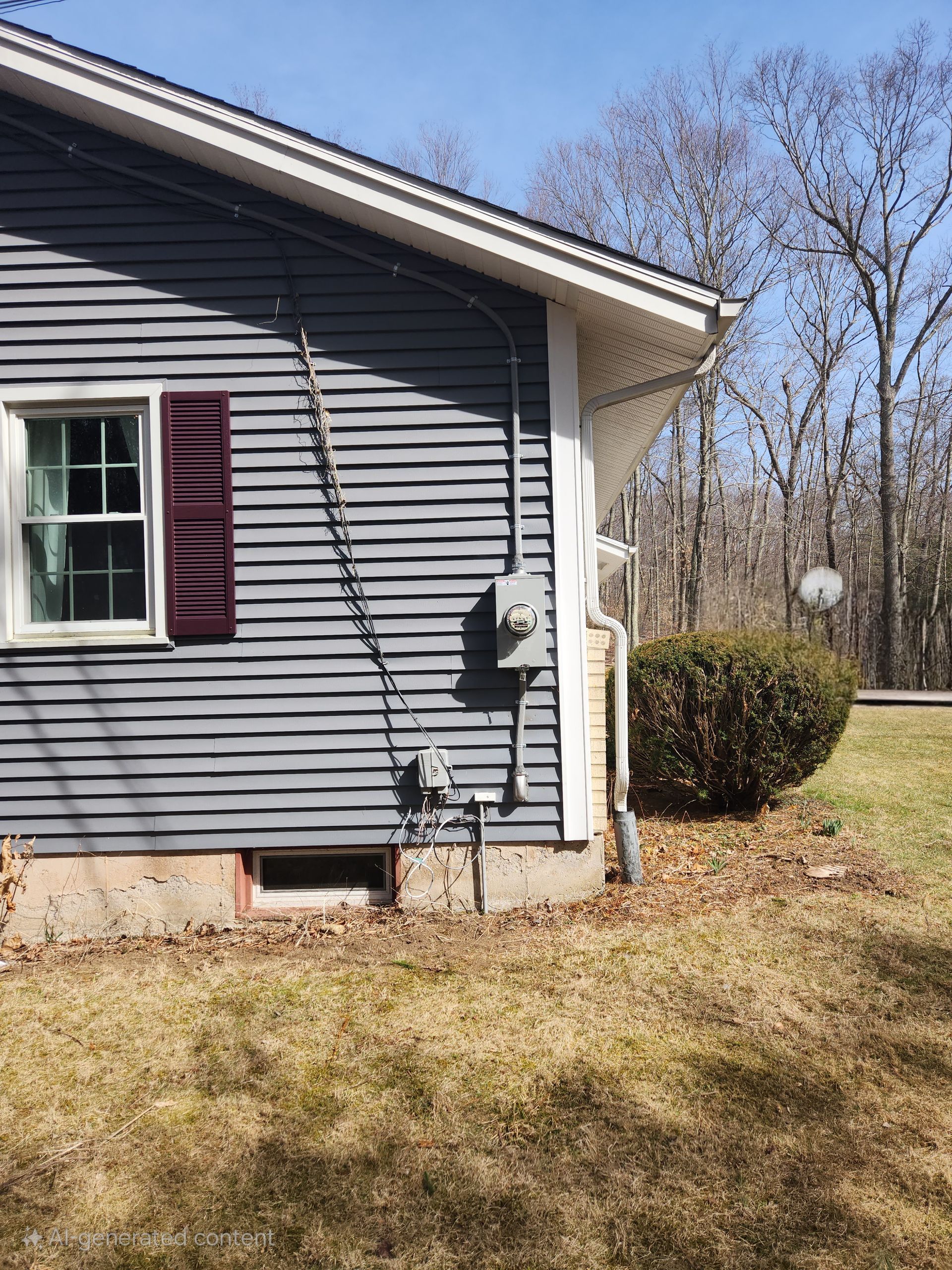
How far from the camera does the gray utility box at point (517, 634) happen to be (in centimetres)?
455

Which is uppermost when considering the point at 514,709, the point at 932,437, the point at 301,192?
the point at 932,437

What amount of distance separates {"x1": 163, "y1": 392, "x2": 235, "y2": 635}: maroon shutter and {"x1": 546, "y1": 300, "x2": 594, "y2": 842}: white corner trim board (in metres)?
1.82

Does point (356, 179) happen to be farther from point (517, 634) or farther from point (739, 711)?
point (739, 711)

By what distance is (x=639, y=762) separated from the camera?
7273 millimetres

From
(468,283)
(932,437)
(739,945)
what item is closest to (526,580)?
(468,283)

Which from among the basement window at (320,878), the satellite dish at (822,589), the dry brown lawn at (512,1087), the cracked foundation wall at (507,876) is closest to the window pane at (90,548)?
the basement window at (320,878)

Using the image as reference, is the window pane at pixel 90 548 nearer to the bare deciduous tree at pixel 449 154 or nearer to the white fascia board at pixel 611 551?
the white fascia board at pixel 611 551

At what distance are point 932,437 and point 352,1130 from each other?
95.6 ft

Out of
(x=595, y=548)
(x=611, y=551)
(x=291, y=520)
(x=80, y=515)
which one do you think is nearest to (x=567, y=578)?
(x=595, y=548)

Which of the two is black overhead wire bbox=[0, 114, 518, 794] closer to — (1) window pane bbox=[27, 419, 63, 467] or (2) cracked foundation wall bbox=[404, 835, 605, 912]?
(2) cracked foundation wall bbox=[404, 835, 605, 912]

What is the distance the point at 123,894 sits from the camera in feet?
15.4

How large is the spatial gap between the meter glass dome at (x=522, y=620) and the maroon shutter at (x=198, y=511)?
1541 millimetres

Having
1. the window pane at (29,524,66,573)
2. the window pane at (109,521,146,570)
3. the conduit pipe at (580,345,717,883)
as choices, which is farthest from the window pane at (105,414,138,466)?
the conduit pipe at (580,345,717,883)

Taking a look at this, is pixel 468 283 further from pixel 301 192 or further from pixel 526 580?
pixel 526 580
